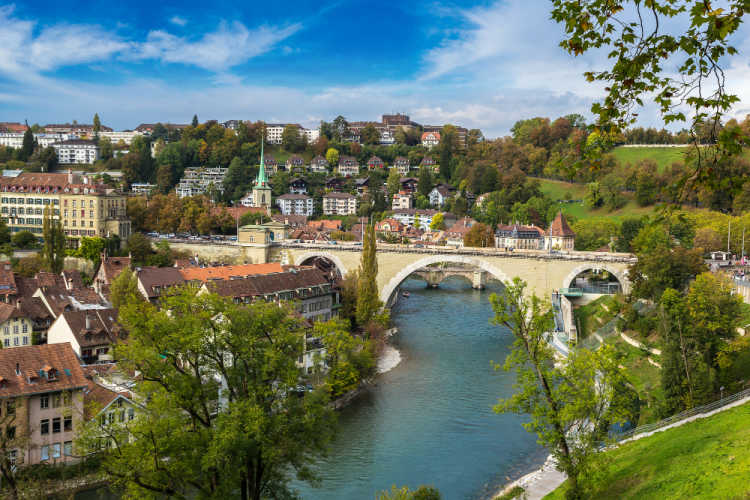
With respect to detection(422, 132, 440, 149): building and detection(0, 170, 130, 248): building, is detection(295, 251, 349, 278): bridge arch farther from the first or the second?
detection(422, 132, 440, 149): building

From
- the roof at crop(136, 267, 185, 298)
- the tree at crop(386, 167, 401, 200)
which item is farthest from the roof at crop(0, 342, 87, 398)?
the tree at crop(386, 167, 401, 200)

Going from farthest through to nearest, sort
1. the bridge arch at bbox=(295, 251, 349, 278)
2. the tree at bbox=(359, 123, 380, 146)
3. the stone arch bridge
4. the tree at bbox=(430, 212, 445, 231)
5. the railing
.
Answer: the tree at bbox=(359, 123, 380, 146), the tree at bbox=(430, 212, 445, 231), the bridge arch at bbox=(295, 251, 349, 278), the stone arch bridge, the railing

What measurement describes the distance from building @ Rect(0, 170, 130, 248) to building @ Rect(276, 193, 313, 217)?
31.8m

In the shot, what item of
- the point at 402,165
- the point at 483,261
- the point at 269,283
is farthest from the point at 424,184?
the point at 269,283

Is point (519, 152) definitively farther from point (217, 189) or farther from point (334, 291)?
point (334, 291)

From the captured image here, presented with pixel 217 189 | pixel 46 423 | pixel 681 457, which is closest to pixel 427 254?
pixel 46 423

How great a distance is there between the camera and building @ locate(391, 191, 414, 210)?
8381cm

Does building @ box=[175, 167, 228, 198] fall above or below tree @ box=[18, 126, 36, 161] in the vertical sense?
below

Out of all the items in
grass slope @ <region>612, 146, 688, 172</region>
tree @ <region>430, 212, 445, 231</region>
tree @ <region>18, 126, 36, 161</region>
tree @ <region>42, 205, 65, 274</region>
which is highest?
tree @ <region>18, 126, 36, 161</region>

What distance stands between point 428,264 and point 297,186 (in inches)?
1748

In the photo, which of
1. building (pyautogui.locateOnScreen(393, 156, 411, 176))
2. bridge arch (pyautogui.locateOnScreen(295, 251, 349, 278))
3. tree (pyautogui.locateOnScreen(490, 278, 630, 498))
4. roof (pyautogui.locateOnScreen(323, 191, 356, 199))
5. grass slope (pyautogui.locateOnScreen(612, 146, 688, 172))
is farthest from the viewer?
building (pyautogui.locateOnScreen(393, 156, 411, 176))

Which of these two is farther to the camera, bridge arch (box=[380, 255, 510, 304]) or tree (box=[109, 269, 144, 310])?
bridge arch (box=[380, 255, 510, 304])

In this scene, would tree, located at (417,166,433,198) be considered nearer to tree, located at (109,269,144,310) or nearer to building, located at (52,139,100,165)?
building, located at (52,139,100,165)

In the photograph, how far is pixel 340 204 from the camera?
268 ft
